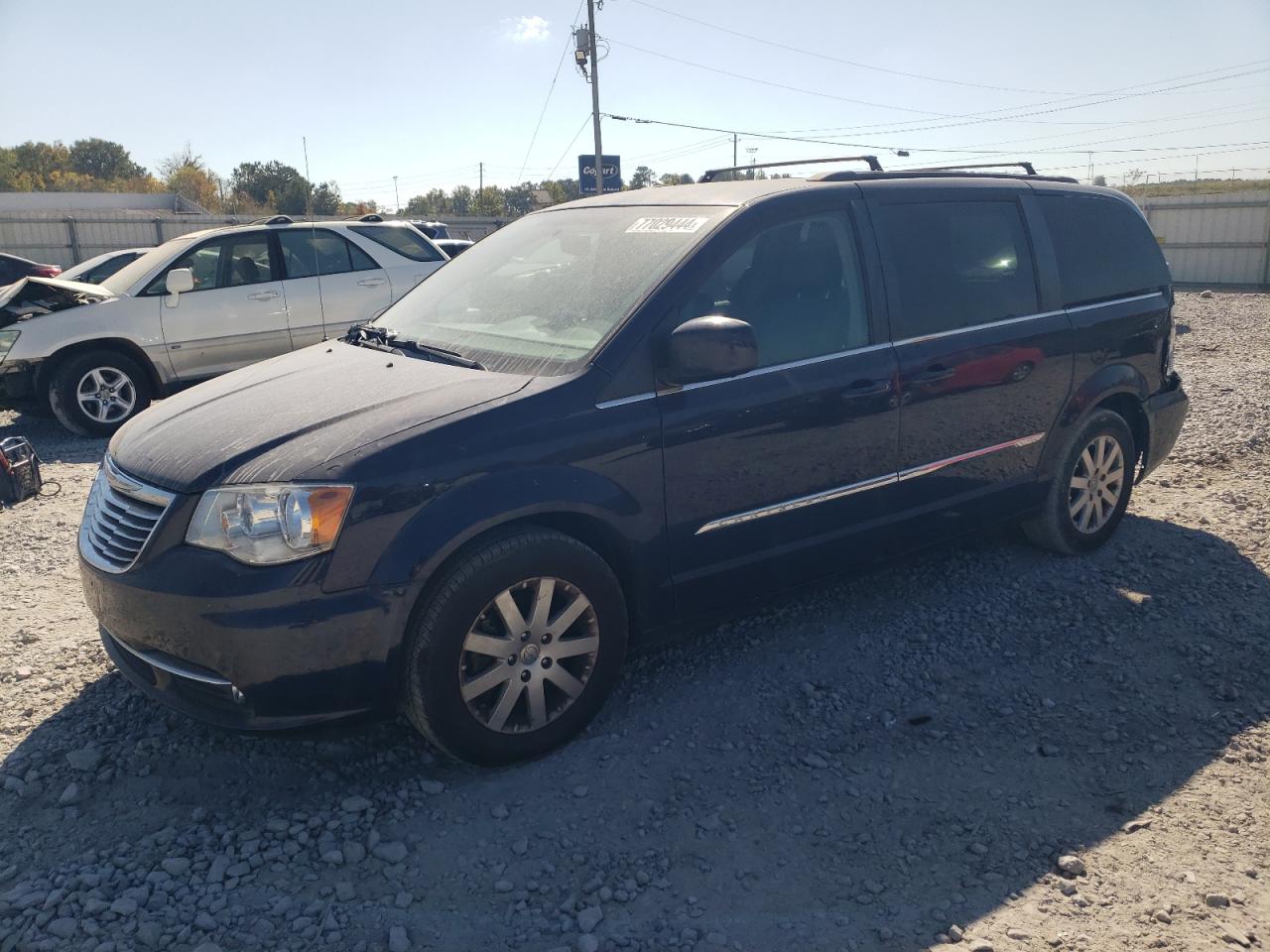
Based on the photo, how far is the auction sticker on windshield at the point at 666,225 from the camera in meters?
3.68

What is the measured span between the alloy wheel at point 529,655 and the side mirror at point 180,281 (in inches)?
264

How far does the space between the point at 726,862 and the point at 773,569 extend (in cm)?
125

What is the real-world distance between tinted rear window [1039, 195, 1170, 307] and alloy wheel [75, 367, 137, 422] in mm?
7669

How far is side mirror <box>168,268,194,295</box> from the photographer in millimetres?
8362

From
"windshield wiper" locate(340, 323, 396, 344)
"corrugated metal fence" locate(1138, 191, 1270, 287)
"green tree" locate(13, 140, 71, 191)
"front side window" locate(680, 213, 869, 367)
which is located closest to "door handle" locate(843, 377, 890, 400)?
"front side window" locate(680, 213, 869, 367)

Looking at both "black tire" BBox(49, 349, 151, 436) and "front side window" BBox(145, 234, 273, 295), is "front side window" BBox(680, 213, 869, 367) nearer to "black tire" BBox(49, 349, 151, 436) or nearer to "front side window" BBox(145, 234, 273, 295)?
"black tire" BBox(49, 349, 151, 436)

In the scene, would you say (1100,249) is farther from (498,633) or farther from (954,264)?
(498,633)

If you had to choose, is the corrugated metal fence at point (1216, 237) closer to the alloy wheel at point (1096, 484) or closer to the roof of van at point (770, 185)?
the alloy wheel at point (1096, 484)

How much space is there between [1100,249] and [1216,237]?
23.3m

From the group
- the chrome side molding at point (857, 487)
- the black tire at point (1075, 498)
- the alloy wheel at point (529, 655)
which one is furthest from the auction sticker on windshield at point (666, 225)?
the black tire at point (1075, 498)

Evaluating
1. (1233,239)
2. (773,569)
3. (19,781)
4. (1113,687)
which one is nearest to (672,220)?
(773,569)

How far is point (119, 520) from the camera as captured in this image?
10.3ft

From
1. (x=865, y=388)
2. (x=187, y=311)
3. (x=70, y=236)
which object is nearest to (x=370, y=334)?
(x=865, y=388)

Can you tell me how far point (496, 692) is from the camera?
313 cm
